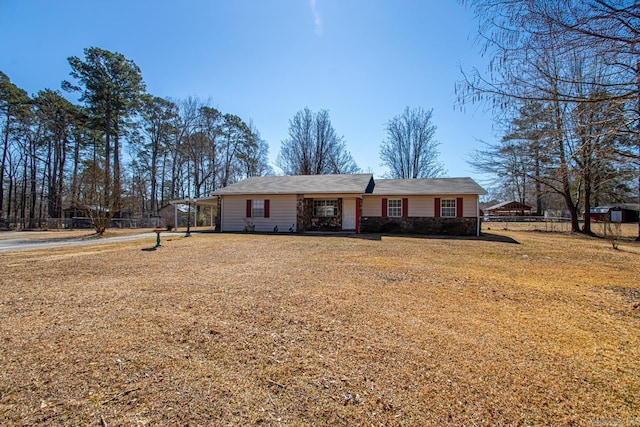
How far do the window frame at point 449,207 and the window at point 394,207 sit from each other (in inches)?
90.7

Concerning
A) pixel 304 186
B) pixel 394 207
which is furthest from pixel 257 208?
pixel 394 207

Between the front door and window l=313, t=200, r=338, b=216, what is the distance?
488 mm

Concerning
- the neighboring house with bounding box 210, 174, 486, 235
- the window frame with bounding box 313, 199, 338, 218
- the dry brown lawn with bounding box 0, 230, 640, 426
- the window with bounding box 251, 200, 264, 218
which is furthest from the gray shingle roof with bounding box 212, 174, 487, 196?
the dry brown lawn with bounding box 0, 230, 640, 426

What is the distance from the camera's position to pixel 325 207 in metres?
18.0

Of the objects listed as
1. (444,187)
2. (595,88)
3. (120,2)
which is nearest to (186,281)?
(595,88)

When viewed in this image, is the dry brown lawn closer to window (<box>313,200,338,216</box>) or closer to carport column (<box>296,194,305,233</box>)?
carport column (<box>296,194,305,233</box>)

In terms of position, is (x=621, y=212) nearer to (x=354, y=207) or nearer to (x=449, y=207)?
(x=449, y=207)

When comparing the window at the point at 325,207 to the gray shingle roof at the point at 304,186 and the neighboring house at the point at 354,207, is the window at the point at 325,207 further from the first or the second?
the gray shingle roof at the point at 304,186

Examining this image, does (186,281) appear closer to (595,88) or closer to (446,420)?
(446,420)

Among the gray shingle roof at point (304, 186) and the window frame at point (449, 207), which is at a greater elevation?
the gray shingle roof at point (304, 186)

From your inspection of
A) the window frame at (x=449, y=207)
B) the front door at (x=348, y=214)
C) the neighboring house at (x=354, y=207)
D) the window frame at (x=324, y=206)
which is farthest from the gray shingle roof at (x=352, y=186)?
the front door at (x=348, y=214)

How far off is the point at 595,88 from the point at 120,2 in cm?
1258

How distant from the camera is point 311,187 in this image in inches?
707

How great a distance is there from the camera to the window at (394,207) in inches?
694
